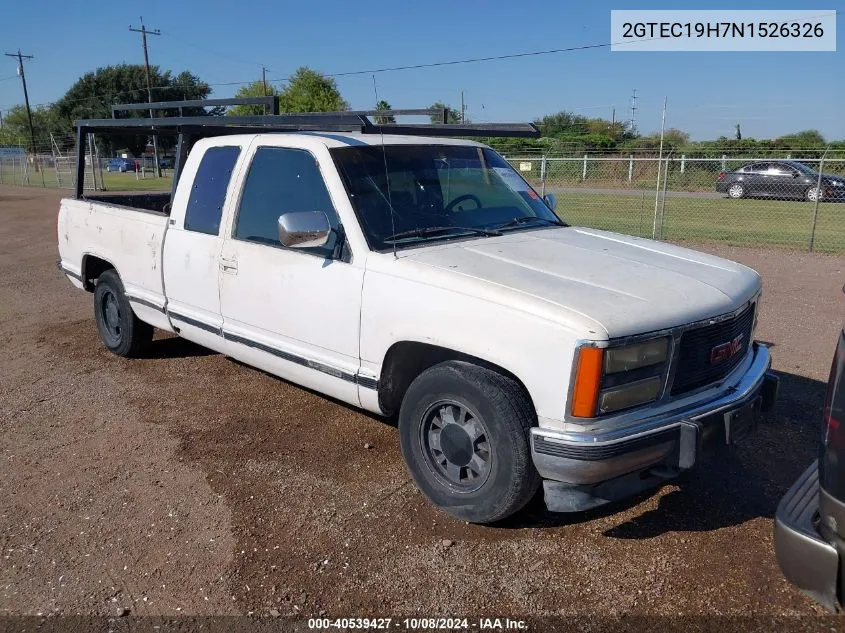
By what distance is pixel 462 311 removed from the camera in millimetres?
3301

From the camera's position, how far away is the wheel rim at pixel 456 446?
3418mm

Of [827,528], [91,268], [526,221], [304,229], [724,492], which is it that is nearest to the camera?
[827,528]

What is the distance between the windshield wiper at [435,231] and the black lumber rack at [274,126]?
61 centimetres

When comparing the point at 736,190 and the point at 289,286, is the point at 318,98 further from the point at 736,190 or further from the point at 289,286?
the point at 289,286

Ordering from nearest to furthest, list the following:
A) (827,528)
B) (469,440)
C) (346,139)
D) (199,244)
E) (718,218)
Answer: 1. (827,528)
2. (469,440)
3. (346,139)
4. (199,244)
5. (718,218)

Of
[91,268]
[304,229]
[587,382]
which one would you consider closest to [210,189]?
[304,229]

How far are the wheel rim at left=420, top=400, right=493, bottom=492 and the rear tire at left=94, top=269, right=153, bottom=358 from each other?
337cm

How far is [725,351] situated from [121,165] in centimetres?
6069

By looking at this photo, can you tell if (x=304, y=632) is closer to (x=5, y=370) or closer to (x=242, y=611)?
(x=242, y=611)

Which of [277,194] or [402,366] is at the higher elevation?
[277,194]

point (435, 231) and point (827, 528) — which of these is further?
point (435, 231)

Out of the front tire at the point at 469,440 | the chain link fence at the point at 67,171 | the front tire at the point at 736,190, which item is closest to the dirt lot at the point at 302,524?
the front tire at the point at 469,440

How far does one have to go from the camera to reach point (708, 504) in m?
3.74

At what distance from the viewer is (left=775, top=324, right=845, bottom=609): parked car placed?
2396 mm
